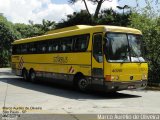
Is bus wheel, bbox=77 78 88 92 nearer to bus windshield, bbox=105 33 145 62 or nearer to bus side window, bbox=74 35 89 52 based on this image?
bus side window, bbox=74 35 89 52

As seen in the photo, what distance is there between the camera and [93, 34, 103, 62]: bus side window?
17570 millimetres

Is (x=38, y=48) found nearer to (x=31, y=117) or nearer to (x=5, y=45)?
(x=31, y=117)

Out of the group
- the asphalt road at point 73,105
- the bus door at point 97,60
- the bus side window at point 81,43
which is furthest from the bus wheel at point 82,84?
the bus side window at point 81,43

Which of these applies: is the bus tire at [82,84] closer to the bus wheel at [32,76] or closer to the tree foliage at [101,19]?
the bus wheel at [32,76]

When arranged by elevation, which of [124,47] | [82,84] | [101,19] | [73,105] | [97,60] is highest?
[101,19]

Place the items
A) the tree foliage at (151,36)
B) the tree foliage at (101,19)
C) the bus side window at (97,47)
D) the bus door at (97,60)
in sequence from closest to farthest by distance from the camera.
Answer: the bus door at (97,60)
the bus side window at (97,47)
the tree foliage at (151,36)
the tree foliage at (101,19)

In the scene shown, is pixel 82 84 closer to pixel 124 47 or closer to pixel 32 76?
pixel 124 47

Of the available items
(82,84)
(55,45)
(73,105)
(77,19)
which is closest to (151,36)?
(55,45)

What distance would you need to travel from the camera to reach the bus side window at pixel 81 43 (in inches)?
745

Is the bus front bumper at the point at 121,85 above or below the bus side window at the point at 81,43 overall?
below

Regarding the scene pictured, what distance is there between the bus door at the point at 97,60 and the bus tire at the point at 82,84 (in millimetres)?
950

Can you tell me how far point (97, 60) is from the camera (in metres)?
17.7

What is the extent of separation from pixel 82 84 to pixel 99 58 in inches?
88.4

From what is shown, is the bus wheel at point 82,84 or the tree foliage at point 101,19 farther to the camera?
the tree foliage at point 101,19
